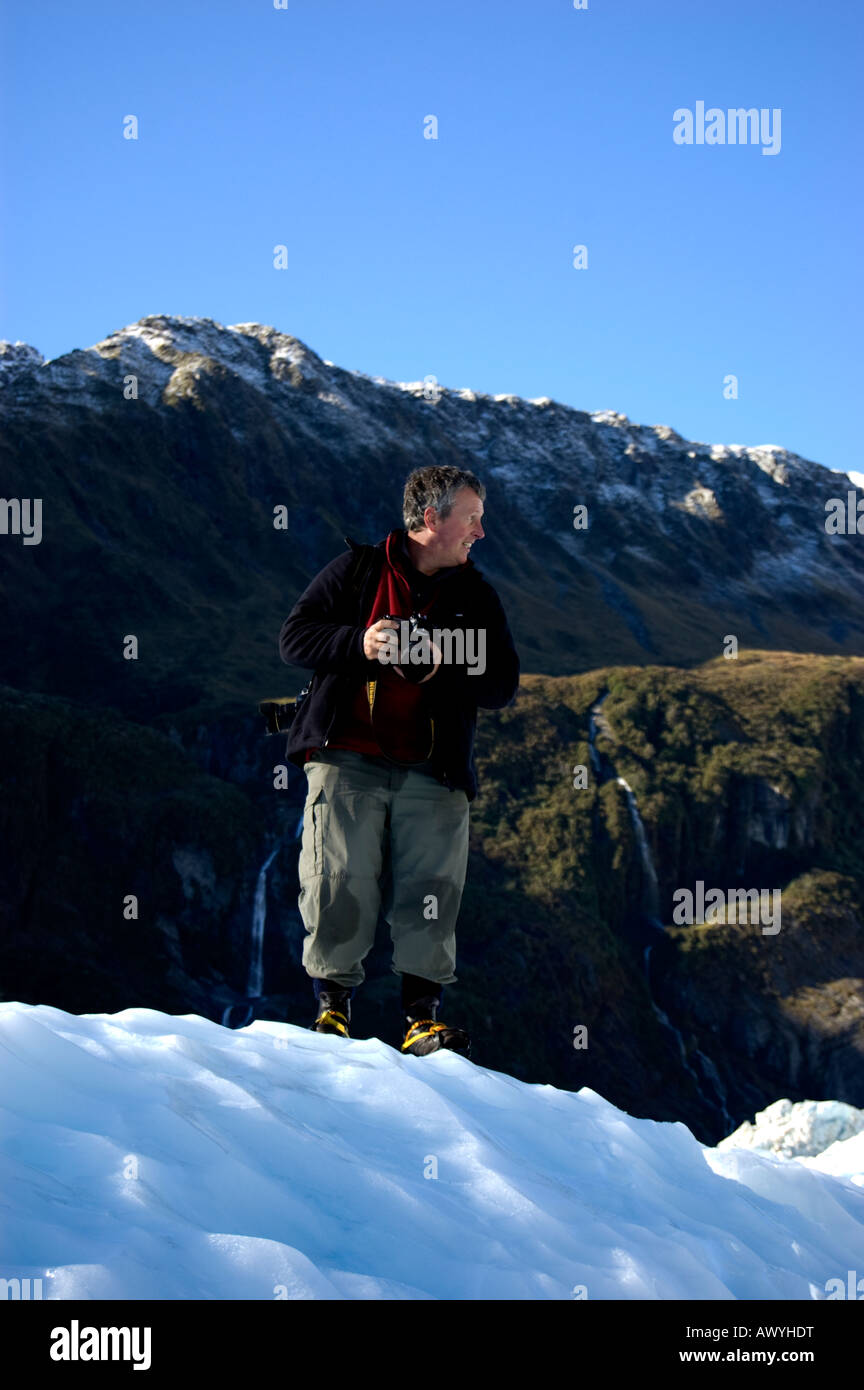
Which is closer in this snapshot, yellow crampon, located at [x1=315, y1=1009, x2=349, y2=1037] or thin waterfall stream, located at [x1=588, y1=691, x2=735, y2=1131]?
yellow crampon, located at [x1=315, y1=1009, x2=349, y2=1037]

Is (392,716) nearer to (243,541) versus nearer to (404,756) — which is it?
(404,756)

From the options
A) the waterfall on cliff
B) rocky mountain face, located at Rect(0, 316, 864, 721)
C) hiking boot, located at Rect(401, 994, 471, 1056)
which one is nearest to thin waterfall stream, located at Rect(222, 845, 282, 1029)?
the waterfall on cliff

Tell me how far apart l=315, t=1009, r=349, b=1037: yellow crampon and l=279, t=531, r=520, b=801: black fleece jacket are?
1.29 m

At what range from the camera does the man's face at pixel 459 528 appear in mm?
6379

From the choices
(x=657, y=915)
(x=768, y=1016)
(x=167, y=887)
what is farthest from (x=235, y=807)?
(x=768, y=1016)

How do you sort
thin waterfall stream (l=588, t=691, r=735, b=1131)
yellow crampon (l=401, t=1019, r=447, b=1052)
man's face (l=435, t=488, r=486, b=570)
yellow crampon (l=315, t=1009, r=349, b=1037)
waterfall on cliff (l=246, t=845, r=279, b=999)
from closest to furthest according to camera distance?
yellow crampon (l=401, t=1019, r=447, b=1052), yellow crampon (l=315, t=1009, r=349, b=1037), man's face (l=435, t=488, r=486, b=570), waterfall on cliff (l=246, t=845, r=279, b=999), thin waterfall stream (l=588, t=691, r=735, b=1131)

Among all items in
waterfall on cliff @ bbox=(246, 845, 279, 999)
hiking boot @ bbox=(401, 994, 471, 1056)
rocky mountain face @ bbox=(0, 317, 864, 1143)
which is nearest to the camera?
hiking boot @ bbox=(401, 994, 471, 1056)

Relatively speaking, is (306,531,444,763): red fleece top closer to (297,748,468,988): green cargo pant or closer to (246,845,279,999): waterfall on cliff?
(297,748,468,988): green cargo pant

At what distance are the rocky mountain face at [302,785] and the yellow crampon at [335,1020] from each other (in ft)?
205

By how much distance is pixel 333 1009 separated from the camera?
640 centimetres

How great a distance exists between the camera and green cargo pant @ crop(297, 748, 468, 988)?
632 cm

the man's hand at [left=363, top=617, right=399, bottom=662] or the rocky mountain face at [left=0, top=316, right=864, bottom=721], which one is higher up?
the rocky mountain face at [left=0, top=316, right=864, bottom=721]

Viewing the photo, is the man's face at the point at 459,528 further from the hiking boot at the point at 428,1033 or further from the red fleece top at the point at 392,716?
the hiking boot at the point at 428,1033

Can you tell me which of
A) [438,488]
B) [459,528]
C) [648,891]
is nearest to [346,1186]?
[459,528]
